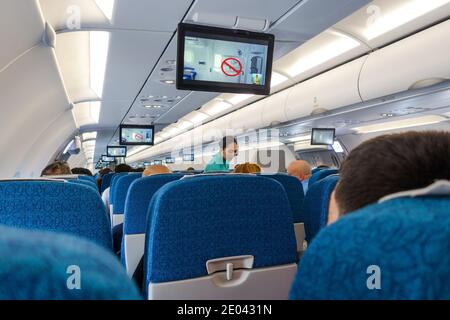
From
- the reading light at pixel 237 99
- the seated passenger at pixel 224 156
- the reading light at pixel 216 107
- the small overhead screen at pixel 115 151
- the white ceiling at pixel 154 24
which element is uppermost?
the white ceiling at pixel 154 24

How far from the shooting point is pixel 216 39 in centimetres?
474

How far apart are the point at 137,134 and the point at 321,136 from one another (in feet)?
19.0

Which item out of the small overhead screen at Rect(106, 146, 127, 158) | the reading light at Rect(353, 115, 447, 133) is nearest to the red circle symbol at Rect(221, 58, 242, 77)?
the reading light at Rect(353, 115, 447, 133)

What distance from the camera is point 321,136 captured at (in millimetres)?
11180

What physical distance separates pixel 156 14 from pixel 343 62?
12.9 ft

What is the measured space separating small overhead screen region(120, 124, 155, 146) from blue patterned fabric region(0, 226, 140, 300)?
40.6ft

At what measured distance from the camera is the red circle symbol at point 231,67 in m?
4.91

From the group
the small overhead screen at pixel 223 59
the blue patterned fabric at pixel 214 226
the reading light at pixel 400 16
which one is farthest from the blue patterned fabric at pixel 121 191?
the reading light at pixel 400 16

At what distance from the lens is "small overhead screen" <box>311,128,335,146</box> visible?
1105cm

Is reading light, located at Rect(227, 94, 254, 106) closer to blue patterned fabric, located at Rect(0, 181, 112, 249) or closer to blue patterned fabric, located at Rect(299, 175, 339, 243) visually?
blue patterned fabric, located at Rect(299, 175, 339, 243)

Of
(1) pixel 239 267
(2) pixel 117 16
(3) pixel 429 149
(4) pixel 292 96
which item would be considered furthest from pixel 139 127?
(3) pixel 429 149

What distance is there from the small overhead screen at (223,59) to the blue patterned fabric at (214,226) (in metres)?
3.14

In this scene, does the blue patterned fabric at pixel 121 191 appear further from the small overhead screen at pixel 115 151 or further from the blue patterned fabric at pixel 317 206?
the small overhead screen at pixel 115 151
